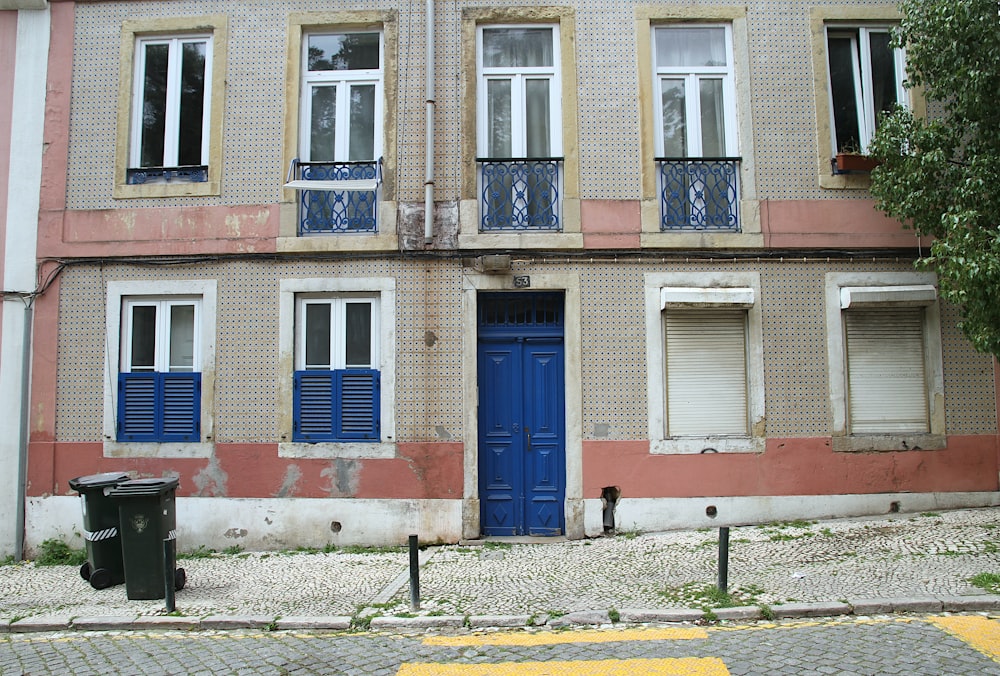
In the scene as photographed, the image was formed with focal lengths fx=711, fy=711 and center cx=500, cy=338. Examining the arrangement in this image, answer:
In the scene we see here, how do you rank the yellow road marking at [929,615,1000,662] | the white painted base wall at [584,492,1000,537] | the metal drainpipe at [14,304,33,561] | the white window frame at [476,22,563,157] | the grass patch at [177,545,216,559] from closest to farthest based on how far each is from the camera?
the yellow road marking at [929,615,1000,662] → the grass patch at [177,545,216,559] → the white painted base wall at [584,492,1000,537] → the metal drainpipe at [14,304,33,561] → the white window frame at [476,22,563,157]

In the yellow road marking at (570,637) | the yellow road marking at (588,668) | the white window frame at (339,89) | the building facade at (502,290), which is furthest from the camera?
the white window frame at (339,89)

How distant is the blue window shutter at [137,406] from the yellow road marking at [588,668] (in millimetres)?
5440

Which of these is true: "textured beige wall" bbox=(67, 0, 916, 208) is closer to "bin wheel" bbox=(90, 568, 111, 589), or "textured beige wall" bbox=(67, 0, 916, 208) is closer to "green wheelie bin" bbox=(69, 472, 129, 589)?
"green wheelie bin" bbox=(69, 472, 129, 589)

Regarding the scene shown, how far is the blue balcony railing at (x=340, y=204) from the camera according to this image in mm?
8797

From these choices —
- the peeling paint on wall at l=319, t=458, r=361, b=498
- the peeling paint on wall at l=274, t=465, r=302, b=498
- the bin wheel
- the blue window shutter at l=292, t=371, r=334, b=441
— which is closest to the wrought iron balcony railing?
the blue window shutter at l=292, t=371, r=334, b=441

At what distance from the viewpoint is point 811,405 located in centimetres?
852

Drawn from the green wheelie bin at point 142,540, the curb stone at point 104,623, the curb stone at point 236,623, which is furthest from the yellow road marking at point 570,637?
the green wheelie bin at point 142,540

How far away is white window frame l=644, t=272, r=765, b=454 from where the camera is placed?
27.7ft

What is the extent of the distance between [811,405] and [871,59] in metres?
4.47

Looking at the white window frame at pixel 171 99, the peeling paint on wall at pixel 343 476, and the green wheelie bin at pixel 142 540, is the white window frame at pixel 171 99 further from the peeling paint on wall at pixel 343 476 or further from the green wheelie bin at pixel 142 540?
the green wheelie bin at pixel 142 540

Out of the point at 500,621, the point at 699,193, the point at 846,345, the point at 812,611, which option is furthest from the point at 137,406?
the point at 846,345

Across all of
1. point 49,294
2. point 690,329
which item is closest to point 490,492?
point 690,329

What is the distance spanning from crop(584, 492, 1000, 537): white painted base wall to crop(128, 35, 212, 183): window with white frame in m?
6.76

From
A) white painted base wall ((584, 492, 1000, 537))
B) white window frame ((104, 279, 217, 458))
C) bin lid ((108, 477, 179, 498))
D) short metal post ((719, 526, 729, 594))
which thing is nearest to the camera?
short metal post ((719, 526, 729, 594))
